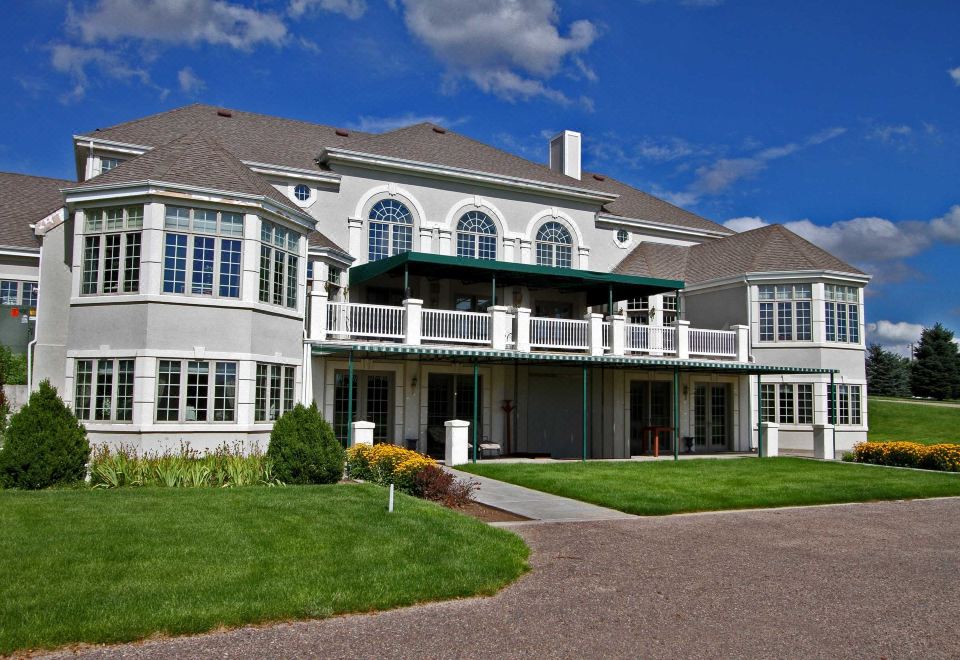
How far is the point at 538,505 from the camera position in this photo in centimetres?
1373

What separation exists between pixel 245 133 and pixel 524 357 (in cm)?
1136

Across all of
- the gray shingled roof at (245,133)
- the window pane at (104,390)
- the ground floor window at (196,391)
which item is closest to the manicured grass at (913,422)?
the gray shingled roof at (245,133)

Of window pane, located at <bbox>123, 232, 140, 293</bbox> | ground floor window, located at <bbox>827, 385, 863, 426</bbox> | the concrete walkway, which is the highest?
window pane, located at <bbox>123, 232, 140, 293</bbox>

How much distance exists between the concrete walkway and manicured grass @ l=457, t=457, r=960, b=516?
1.19 feet

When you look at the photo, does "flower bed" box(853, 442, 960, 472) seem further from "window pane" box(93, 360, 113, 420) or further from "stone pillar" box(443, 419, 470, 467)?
"window pane" box(93, 360, 113, 420)

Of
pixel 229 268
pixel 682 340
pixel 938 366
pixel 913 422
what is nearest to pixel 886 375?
pixel 938 366

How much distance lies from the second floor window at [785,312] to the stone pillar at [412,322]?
483 inches

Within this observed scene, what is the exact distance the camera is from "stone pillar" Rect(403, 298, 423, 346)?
2022cm

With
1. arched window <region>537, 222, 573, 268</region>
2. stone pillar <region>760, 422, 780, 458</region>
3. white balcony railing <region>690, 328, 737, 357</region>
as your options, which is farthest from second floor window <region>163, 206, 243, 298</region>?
stone pillar <region>760, 422, 780, 458</region>

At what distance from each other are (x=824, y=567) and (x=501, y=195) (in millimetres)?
18063

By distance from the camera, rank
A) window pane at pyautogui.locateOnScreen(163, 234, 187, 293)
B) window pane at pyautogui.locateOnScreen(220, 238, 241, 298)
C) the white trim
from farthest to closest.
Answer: the white trim
window pane at pyautogui.locateOnScreen(220, 238, 241, 298)
window pane at pyautogui.locateOnScreen(163, 234, 187, 293)

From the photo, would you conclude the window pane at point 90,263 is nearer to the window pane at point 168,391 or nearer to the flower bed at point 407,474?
the window pane at point 168,391

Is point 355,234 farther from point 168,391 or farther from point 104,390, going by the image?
point 104,390

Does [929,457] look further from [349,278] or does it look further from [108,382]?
[108,382]
